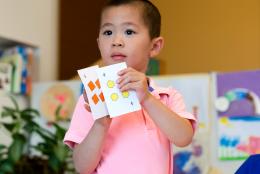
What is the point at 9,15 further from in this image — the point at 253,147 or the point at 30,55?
the point at 253,147

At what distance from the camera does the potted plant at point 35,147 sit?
1804 millimetres

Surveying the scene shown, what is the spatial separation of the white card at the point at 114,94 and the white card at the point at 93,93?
19 mm

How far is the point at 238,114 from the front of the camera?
5.47 ft

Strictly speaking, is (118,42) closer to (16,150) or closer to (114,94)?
(114,94)

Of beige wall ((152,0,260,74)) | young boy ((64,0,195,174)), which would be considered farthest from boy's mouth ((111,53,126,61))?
beige wall ((152,0,260,74))

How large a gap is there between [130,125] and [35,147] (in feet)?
3.71

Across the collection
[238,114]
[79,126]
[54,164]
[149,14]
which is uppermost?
[149,14]

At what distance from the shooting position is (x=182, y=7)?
2.97 meters

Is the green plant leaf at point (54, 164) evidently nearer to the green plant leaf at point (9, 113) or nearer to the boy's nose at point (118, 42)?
the green plant leaf at point (9, 113)

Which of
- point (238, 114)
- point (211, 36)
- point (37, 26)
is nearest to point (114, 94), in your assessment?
point (238, 114)

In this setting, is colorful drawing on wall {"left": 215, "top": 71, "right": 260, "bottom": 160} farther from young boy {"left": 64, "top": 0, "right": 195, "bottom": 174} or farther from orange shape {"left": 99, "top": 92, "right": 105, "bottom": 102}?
orange shape {"left": 99, "top": 92, "right": 105, "bottom": 102}

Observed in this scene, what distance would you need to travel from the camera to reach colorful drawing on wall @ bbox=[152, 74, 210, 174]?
67.9 inches

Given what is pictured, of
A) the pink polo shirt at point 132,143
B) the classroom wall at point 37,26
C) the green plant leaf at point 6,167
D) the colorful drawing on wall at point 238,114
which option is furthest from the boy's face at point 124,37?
the classroom wall at point 37,26

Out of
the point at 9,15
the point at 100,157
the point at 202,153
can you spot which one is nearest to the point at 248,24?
the point at 202,153
